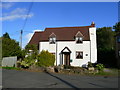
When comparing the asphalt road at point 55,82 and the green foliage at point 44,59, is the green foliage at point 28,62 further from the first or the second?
the asphalt road at point 55,82

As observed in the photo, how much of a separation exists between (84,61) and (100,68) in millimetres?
8609

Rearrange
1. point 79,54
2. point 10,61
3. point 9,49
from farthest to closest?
point 79,54, point 9,49, point 10,61

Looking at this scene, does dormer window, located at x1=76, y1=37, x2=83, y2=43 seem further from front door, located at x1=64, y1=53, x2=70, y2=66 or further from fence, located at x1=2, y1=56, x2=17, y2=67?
fence, located at x1=2, y1=56, x2=17, y2=67

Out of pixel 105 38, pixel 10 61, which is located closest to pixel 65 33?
pixel 10 61

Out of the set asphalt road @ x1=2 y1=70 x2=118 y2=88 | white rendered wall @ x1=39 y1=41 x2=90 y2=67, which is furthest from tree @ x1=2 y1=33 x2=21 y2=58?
asphalt road @ x1=2 y1=70 x2=118 y2=88

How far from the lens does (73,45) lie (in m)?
30.7

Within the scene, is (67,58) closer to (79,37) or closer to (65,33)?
(79,37)

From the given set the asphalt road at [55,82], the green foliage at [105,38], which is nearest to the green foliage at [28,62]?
the asphalt road at [55,82]

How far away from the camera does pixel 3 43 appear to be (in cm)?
3002

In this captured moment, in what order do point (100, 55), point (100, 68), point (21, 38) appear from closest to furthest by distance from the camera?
point (100, 68)
point (21, 38)
point (100, 55)

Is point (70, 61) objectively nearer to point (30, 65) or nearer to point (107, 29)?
point (30, 65)

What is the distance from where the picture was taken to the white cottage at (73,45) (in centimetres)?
3014

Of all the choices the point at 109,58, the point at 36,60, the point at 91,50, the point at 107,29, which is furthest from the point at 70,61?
the point at 107,29

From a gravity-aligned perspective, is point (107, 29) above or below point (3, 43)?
above
